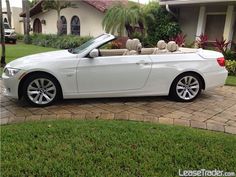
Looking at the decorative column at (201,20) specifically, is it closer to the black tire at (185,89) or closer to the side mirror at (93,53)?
the black tire at (185,89)

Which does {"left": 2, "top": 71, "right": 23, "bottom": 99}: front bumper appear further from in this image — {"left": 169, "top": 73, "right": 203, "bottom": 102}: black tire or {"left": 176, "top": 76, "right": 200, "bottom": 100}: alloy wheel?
{"left": 176, "top": 76, "right": 200, "bottom": 100}: alloy wheel

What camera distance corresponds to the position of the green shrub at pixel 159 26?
13.1 meters

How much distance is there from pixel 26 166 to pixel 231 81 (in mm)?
6602

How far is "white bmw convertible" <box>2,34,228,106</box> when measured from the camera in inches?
190

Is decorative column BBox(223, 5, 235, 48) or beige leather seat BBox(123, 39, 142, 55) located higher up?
decorative column BBox(223, 5, 235, 48)

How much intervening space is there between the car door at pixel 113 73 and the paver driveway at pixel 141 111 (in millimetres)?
363

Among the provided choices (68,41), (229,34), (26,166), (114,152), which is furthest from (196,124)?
(68,41)

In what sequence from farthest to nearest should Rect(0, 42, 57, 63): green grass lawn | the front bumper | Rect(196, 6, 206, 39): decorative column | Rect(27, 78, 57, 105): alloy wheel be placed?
Rect(196, 6, 206, 39): decorative column, Rect(0, 42, 57, 63): green grass lawn, Rect(27, 78, 57, 105): alloy wheel, the front bumper

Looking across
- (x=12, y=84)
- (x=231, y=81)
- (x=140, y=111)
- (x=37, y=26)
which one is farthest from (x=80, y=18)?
(x=140, y=111)

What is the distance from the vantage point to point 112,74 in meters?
5.04

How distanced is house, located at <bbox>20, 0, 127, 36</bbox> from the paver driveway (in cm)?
1438

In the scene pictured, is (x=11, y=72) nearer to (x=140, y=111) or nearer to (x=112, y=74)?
(x=112, y=74)

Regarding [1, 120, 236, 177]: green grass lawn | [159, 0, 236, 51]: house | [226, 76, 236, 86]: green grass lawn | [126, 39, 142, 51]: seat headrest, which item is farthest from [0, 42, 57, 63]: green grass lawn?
[226, 76, 236, 86]: green grass lawn
